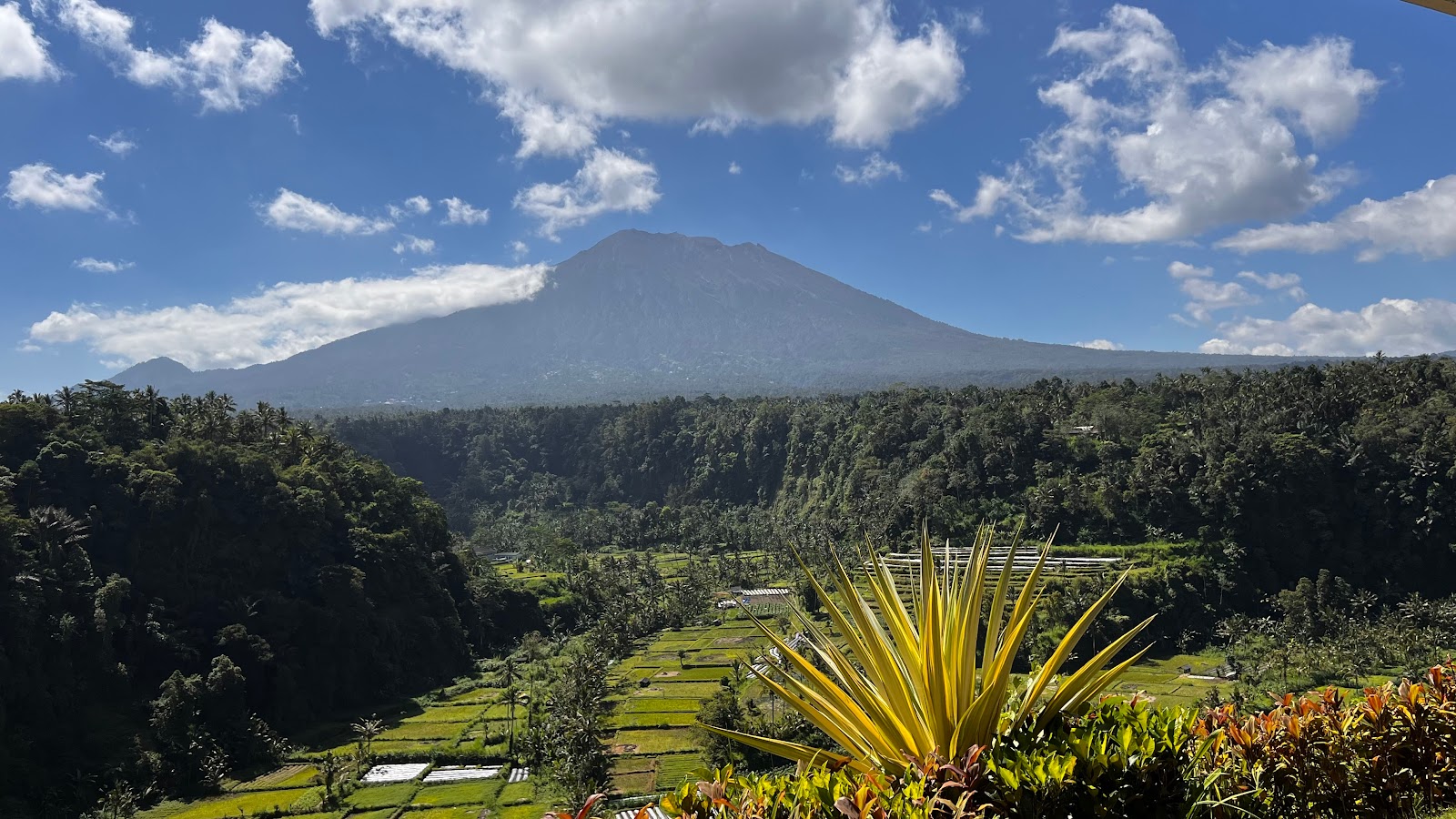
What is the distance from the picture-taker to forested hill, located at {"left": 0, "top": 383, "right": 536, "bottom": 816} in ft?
75.7

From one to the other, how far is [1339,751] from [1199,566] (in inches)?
1416

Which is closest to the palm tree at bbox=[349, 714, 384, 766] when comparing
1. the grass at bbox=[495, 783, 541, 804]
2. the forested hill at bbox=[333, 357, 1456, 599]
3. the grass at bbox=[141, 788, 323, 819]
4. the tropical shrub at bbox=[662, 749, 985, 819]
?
the grass at bbox=[141, 788, 323, 819]

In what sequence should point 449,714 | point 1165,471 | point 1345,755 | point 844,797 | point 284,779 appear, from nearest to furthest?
point 844,797, point 1345,755, point 284,779, point 449,714, point 1165,471

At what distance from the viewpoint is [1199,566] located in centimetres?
3444

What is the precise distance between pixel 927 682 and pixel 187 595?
33573mm

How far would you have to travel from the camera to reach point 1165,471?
38.5 metres

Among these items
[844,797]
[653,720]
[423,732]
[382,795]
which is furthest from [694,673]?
[844,797]

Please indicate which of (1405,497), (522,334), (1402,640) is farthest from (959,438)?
(522,334)

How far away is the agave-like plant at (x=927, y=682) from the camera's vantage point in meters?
3.01

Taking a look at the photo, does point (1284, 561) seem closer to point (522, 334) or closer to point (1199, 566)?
point (1199, 566)

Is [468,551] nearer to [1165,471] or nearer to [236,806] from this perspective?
[236,806]

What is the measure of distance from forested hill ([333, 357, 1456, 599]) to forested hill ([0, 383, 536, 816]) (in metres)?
23.0

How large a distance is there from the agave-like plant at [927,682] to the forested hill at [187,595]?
85.4 ft

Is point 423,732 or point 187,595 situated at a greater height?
point 187,595
